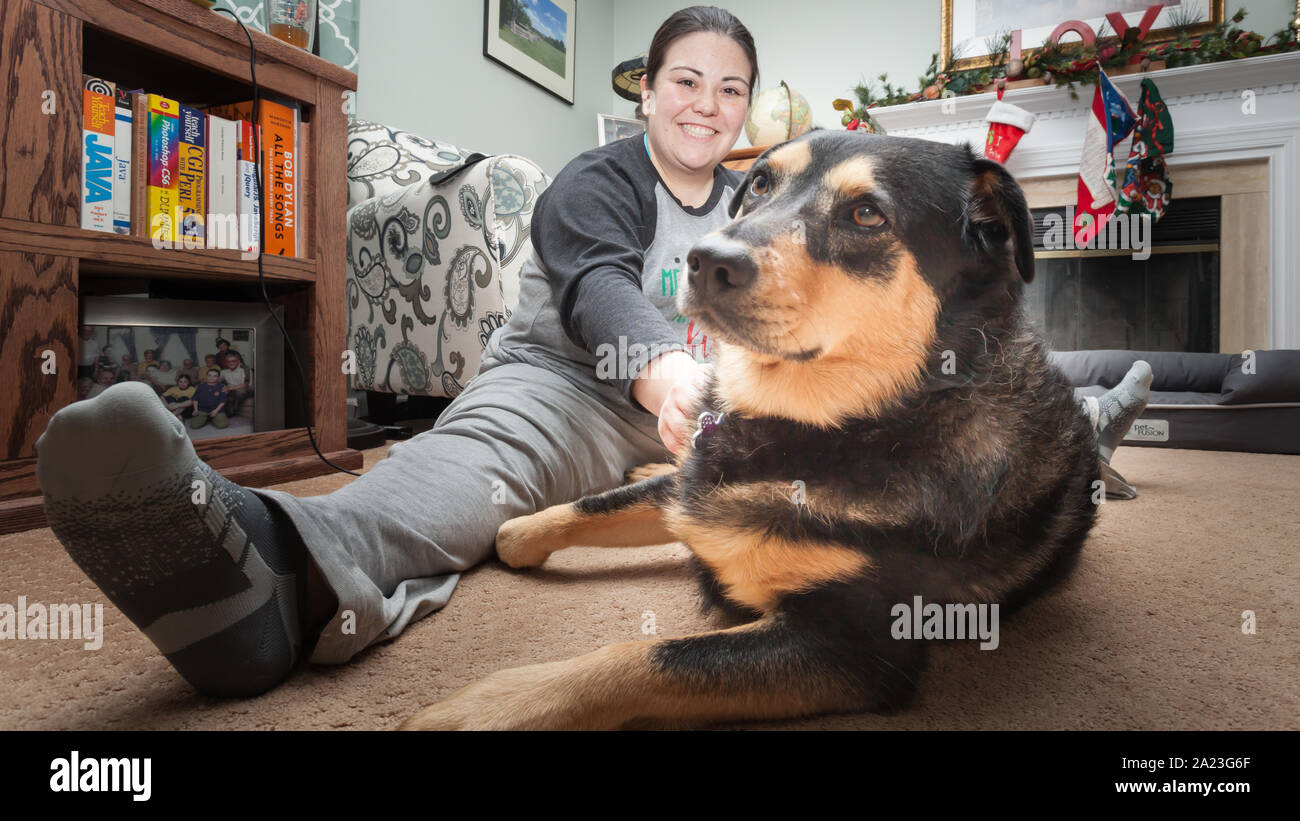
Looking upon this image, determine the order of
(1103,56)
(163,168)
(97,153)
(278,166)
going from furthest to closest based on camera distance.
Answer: (1103,56) → (278,166) → (163,168) → (97,153)

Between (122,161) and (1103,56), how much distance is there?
389cm

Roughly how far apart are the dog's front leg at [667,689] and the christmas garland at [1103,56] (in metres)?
2.91

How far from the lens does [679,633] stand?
721 mm

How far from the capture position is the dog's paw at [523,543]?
36.6 inches

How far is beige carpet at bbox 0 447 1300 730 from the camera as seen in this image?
57cm

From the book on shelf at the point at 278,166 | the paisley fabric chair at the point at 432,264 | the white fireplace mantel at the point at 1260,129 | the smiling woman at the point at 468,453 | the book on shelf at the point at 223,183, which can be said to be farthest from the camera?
the white fireplace mantel at the point at 1260,129

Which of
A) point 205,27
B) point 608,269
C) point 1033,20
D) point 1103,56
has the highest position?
point 1033,20

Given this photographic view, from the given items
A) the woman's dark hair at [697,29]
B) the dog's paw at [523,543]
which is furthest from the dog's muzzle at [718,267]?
the woman's dark hair at [697,29]

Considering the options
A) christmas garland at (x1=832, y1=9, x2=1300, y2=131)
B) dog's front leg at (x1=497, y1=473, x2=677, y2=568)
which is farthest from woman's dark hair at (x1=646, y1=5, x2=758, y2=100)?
christmas garland at (x1=832, y1=9, x2=1300, y2=131)

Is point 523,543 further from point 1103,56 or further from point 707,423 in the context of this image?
point 1103,56

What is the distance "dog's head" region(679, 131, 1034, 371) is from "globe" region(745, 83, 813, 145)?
874 mm

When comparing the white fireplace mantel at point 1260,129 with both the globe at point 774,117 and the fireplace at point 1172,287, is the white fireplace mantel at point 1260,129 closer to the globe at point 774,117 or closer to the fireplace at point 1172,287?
the fireplace at point 1172,287

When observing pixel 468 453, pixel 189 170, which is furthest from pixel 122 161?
pixel 468 453
